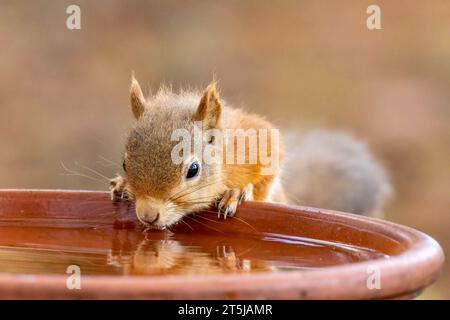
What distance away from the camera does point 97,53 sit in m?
5.39

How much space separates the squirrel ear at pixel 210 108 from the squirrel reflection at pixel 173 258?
1.29 ft

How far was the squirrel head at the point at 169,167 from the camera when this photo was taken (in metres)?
1.97

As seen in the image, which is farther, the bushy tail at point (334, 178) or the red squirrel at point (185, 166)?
the bushy tail at point (334, 178)

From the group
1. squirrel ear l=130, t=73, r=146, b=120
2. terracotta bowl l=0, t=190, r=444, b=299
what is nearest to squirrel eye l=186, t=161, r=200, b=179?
terracotta bowl l=0, t=190, r=444, b=299

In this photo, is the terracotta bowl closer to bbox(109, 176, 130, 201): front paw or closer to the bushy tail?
bbox(109, 176, 130, 201): front paw

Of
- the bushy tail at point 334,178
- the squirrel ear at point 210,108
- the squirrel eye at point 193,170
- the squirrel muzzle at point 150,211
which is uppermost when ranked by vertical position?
the squirrel ear at point 210,108

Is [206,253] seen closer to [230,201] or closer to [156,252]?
[156,252]

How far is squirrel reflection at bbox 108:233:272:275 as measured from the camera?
4.96 ft

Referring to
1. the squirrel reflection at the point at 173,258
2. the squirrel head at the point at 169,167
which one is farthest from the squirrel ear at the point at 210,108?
the squirrel reflection at the point at 173,258

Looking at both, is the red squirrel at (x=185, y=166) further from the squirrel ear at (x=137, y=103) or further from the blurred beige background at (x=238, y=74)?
the blurred beige background at (x=238, y=74)

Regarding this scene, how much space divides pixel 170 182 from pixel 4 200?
1.25 ft

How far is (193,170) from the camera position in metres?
2.05
